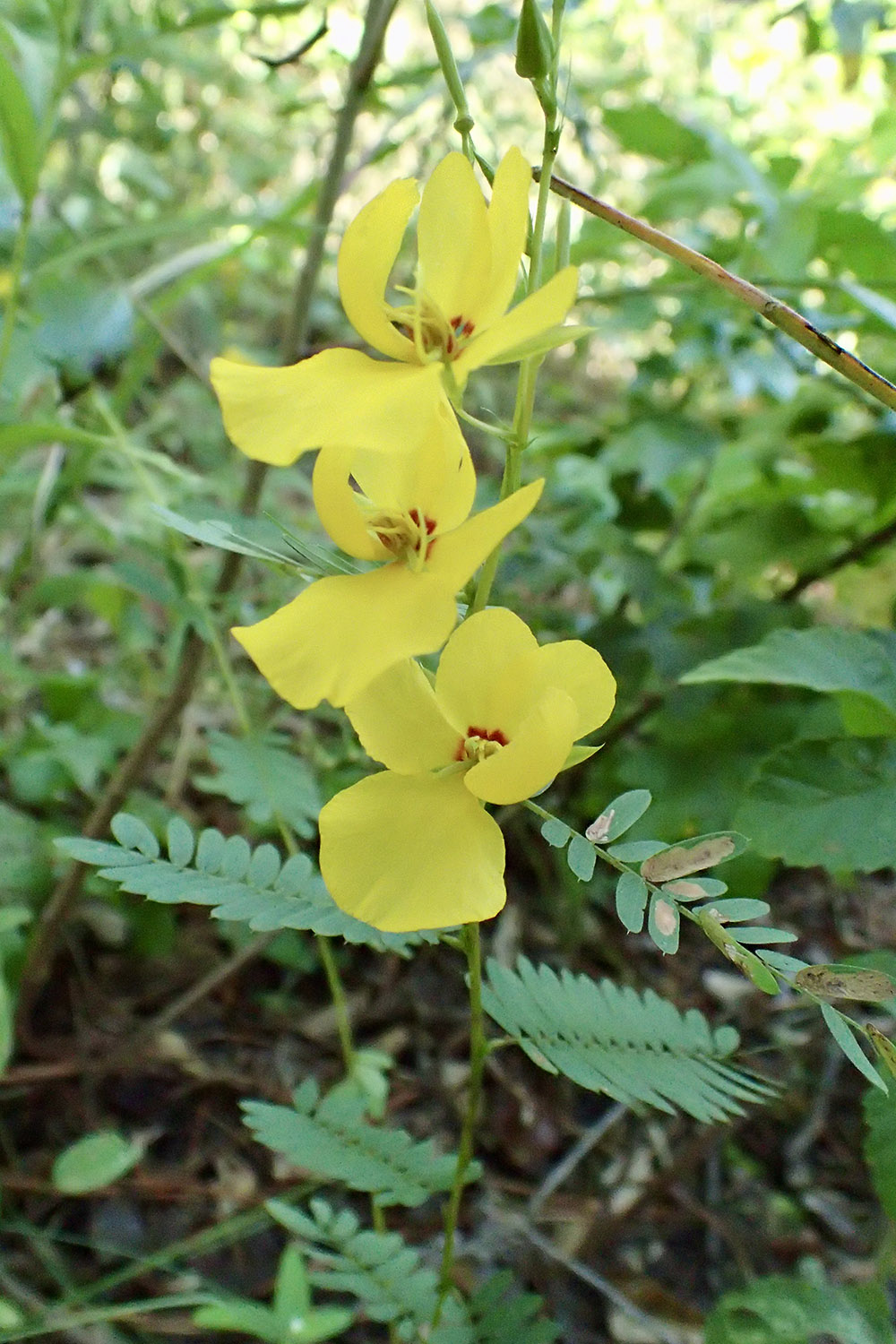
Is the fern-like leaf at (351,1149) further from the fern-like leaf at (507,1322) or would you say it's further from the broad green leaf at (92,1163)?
the broad green leaf at (92,1163)

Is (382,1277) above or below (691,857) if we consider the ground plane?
below

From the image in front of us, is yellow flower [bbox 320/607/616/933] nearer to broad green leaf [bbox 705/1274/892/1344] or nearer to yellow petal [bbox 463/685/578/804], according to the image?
yellow petal [bbox 463/685/578/804]

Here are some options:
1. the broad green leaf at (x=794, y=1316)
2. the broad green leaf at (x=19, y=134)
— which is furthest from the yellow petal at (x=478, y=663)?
the broad green leaf at (x=19, y=134)

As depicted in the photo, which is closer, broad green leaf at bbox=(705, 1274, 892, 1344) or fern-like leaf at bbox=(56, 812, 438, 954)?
fern-like leaf at bbox=(56, 812, 438, 954)

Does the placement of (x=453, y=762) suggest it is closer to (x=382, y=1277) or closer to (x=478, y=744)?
(x=478, y=744)

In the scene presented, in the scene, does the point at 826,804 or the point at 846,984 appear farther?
the point at 826,804

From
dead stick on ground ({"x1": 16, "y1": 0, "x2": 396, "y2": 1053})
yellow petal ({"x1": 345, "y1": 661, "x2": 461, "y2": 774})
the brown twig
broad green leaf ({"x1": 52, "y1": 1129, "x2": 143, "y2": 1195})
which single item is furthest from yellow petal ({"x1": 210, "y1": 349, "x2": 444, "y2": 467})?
the brown twig

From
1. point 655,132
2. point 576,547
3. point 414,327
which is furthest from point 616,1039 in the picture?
point 655,132
